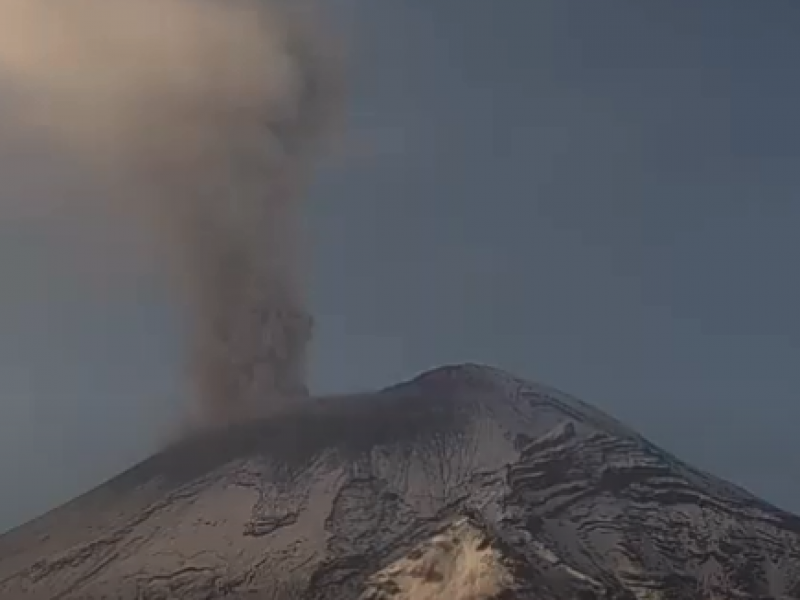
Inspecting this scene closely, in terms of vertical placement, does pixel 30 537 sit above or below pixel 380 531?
above

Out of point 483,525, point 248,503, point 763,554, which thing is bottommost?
point 763,554

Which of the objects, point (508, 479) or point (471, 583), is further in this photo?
point (508, 479)

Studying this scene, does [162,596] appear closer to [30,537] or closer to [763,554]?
[30,537]

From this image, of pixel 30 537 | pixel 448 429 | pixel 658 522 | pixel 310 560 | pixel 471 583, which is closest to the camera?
Result: pixel 471 583

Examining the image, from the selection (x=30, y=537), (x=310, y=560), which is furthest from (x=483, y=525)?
(x=30, y=537)

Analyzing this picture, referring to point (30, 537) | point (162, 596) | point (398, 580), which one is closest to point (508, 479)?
point (398, 580)

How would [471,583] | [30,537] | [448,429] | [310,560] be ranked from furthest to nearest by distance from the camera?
[448,429] → [30,537] → [310,560] → [471,583]
